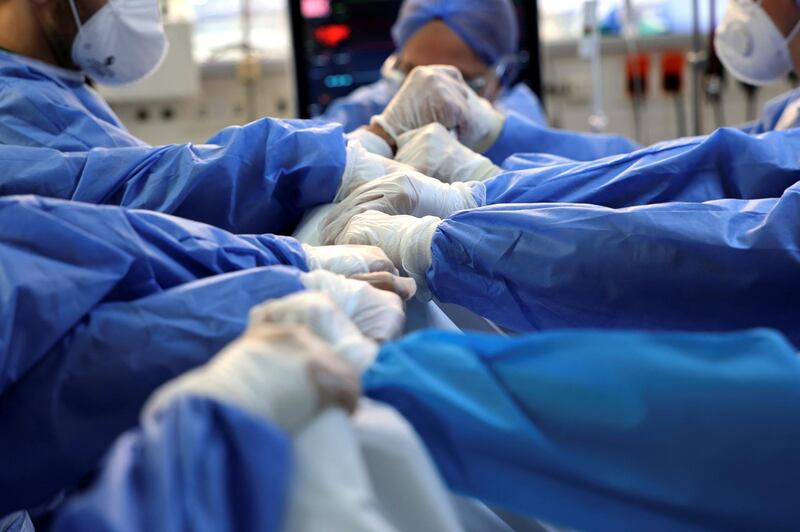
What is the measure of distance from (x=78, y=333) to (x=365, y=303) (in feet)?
0.91

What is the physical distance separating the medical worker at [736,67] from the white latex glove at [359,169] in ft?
1.31

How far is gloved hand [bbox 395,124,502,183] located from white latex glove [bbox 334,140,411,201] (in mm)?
98

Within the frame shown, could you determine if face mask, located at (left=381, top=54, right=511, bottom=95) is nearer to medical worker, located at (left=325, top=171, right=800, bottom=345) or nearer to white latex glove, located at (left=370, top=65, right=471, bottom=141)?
white latex glove, located at (left=370, top=65, right=471, bottom=141)

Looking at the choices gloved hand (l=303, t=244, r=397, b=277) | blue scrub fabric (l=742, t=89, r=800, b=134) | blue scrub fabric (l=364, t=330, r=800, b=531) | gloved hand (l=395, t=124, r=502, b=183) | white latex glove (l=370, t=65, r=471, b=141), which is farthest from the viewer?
blue scrub fabric (l=742, t=89, r=800, b=134)

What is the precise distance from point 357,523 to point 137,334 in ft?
1.26

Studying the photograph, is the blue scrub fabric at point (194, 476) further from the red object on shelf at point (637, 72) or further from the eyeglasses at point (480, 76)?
the red object on shelf at point (637, 72)

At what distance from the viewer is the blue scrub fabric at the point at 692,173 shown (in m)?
1.34

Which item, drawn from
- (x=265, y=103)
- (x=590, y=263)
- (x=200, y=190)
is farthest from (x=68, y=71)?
(x=265, y=103)

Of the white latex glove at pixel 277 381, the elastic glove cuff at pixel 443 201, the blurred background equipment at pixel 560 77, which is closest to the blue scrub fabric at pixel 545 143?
the elastic glove cuff at pixel 443 201

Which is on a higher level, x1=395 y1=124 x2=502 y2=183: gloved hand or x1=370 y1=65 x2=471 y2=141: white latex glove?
x1=370 y1=65 x2=471 y2=141: white latex glove

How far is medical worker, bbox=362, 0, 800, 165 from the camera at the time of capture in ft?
6.62

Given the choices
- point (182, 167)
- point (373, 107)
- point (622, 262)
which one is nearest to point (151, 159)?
point (182, 167)

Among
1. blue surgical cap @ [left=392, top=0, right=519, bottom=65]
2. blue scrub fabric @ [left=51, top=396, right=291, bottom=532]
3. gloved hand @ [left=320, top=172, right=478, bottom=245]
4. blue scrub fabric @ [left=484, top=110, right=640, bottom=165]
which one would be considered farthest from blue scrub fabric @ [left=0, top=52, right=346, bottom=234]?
blue surgical cap @ [left=392, top=0, right=519, bottom=65]

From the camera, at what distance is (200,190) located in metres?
1.40
